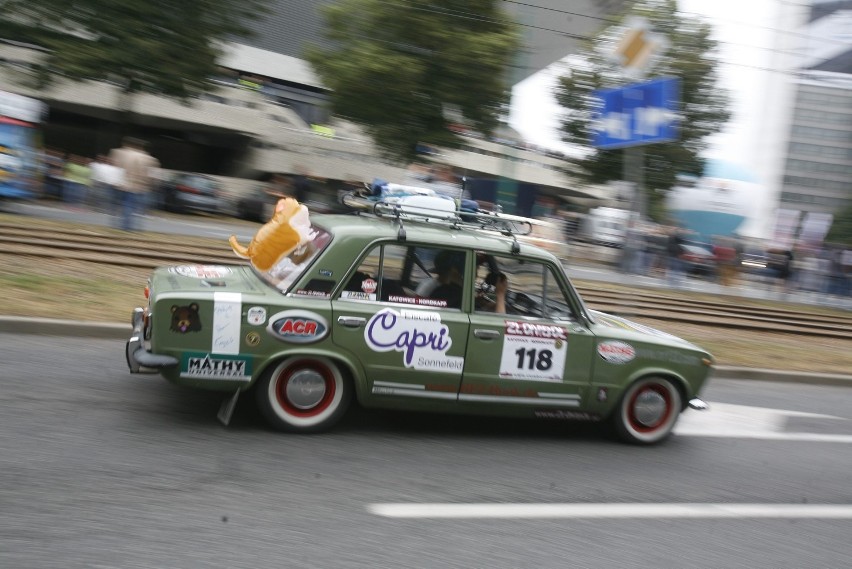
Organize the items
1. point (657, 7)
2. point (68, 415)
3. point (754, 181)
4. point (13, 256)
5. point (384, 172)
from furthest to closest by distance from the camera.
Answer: point (754, 181) → point (384, 172) → point (657, 7) → point (13, 256) → point (68, 415)

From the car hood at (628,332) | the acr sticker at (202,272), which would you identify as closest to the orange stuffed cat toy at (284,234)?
the acr sticker at (202,272)

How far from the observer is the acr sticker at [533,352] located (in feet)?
20.5

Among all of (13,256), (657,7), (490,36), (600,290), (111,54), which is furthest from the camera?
(657,7)

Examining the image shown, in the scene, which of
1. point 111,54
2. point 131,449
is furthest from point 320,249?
point 111,54

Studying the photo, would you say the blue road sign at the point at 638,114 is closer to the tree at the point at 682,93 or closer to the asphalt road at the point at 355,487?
the asphalt road at the point at 355,487

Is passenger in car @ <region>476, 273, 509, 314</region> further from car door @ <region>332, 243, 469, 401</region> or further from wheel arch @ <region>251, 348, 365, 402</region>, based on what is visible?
wheel arch @ <region>251, 348, 365, 402</region>

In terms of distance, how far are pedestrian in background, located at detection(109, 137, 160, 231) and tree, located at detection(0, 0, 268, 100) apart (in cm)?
825

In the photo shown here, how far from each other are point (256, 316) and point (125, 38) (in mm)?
19377

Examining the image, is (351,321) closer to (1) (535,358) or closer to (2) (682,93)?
(1) (535,358)

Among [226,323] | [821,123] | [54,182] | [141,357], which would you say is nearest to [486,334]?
[226,323]

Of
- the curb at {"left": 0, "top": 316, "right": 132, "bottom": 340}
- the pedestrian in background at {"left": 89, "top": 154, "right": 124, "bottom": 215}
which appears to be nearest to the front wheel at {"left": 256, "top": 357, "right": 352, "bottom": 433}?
the curb at {"left": 0, "top": 316, "right": 132, "bottom": 340}

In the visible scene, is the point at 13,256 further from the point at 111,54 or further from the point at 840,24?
the point at 840,24

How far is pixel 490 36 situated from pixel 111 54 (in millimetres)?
11827

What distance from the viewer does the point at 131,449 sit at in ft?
17.2
